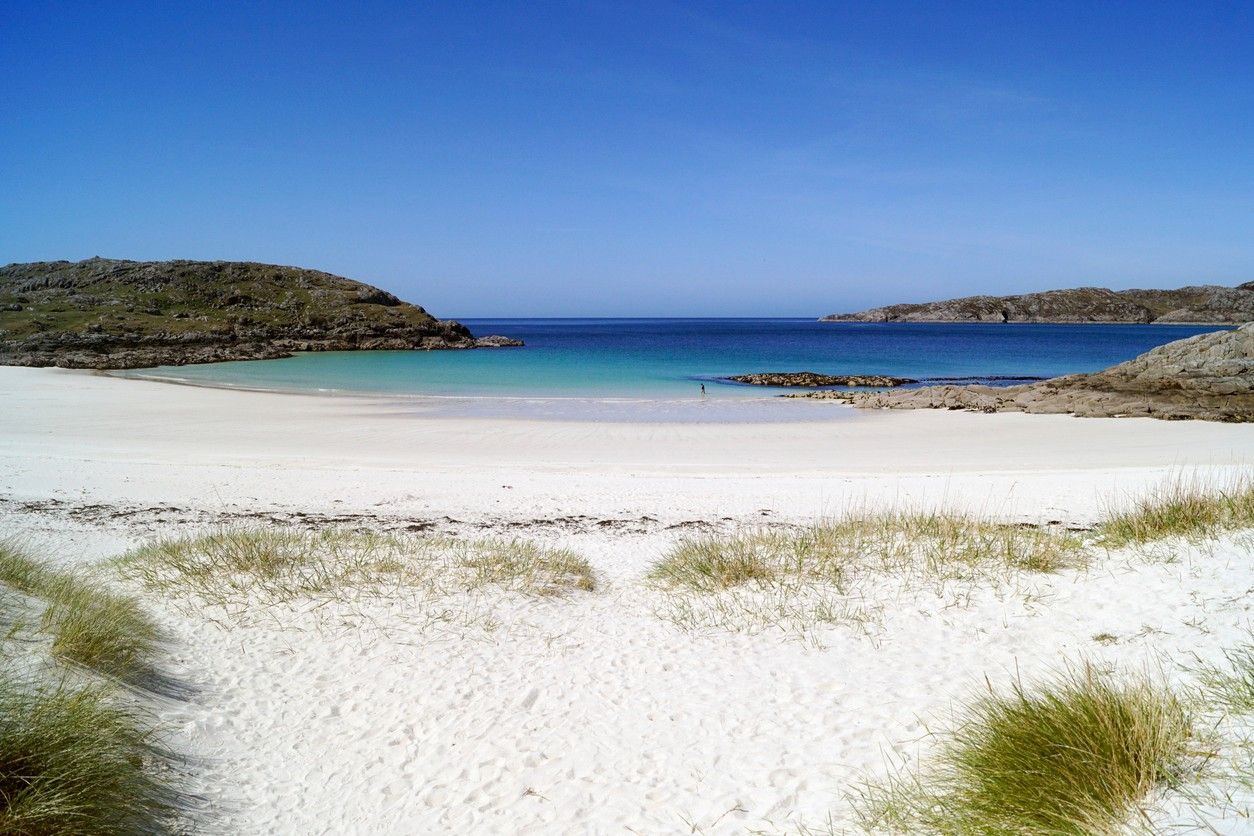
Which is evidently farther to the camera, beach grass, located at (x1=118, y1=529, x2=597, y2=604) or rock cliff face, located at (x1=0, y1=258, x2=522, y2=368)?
rock cliff face, located at (x1=0, y1=258, x2=522, y2=368)

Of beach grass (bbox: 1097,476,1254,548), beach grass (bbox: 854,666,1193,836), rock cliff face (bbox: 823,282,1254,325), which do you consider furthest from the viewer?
rock cliff face (bbox: 823,282,1254,325)

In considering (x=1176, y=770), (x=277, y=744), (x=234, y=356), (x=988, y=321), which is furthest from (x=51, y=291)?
(x=988, y=321)

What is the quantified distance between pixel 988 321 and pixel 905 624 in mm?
203019

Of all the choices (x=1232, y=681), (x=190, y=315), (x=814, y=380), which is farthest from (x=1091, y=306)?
(x=1232, y=681)

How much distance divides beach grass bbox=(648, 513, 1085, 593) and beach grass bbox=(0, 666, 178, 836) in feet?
17.3

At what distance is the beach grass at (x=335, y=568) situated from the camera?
7.88m

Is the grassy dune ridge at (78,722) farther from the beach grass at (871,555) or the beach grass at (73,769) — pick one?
the beach grass at (871,555)

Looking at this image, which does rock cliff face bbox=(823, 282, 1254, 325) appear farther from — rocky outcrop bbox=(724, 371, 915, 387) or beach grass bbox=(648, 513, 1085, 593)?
beach grass bbox=(648, 513, 1085, 593)

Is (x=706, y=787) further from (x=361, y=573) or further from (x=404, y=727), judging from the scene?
(x=361, y=573)

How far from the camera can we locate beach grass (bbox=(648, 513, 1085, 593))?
787 cm

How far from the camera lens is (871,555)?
8555mm

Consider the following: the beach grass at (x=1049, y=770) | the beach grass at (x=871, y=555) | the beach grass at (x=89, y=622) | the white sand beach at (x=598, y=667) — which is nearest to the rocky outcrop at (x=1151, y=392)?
the white sand beach at (x=598, y=667)

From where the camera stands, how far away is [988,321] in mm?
187125

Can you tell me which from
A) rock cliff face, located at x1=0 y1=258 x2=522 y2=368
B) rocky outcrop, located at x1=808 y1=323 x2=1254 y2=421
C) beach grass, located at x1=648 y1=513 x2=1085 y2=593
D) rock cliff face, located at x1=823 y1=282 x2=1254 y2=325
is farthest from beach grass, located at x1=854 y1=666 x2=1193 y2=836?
rock cliff face, located at x1=823 y1=282 x2=1254 y2=325
